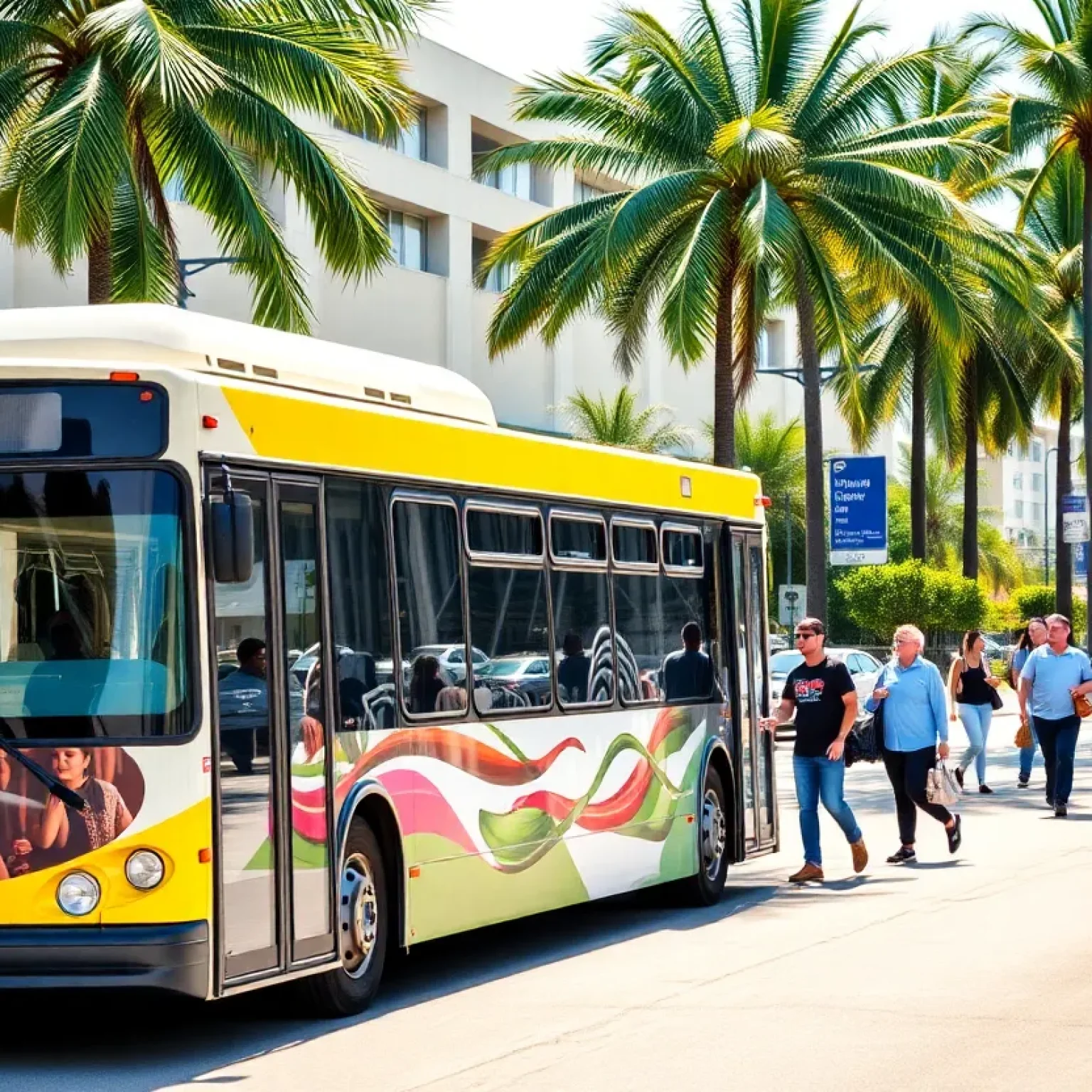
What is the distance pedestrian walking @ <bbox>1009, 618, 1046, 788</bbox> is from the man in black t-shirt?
5.62 metres

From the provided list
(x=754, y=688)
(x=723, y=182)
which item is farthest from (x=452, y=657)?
(x=723, y=182)

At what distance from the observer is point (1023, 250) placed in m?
43.3

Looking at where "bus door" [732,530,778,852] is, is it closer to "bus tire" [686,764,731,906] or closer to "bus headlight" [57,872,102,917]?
"bus tire" [686,764,731,906]

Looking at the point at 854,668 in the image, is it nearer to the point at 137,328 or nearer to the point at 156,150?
the point at 156,150

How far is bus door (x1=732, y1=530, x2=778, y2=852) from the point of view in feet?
47.9

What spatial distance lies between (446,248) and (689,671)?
1437 inches

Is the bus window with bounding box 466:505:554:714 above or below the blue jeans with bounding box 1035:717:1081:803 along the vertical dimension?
above

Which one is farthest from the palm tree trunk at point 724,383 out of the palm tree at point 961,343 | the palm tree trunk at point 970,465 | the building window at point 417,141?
the palm tree trunk at point 970,465

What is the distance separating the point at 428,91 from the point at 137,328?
133 feet

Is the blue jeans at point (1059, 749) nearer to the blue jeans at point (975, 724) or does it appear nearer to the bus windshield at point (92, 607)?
the blue jeans at point (975, 724)

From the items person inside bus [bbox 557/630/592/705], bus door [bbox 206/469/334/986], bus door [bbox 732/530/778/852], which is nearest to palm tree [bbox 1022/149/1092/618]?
bus door [bbox 732/530/778/852]

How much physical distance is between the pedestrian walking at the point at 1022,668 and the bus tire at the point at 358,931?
11.2 m

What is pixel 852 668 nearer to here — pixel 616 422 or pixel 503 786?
pixel 616 422

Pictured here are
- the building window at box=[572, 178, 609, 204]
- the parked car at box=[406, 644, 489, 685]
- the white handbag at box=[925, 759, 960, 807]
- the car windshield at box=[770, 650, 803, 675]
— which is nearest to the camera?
the parked car at box=[406, 644, 489, 685]
